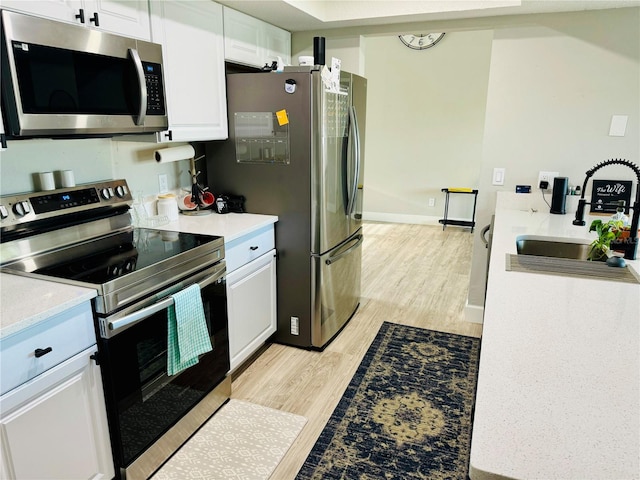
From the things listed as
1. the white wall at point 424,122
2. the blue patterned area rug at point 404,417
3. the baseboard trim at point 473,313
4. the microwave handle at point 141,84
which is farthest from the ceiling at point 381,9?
the white wall at point 424,122

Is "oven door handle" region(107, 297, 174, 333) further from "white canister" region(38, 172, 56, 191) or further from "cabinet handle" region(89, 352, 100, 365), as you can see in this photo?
"white canister" region(38, 172, 56, 191)

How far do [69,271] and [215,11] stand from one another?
162cm

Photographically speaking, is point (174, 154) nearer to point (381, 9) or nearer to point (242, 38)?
point (242, 38)

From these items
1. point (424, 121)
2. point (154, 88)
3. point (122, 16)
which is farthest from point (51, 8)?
point (424, 121)

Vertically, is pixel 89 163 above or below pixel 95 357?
above

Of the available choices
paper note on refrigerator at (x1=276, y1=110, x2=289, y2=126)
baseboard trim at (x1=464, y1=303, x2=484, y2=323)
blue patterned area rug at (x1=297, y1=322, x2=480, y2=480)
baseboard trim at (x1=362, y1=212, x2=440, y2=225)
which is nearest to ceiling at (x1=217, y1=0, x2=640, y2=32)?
paper note on refrigerator at (x1=276, y1=110, x2=289, y2=126)

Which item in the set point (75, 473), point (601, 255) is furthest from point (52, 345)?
point (601, 255)

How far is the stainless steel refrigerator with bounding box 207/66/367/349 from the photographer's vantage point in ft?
8.32

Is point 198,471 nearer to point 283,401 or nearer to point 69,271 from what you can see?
point 283,401

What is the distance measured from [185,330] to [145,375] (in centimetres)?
23

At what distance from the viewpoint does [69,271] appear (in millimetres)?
1660

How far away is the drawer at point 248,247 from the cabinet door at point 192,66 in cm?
61

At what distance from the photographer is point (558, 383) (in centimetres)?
92

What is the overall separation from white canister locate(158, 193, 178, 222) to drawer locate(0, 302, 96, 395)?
1.04 metres
